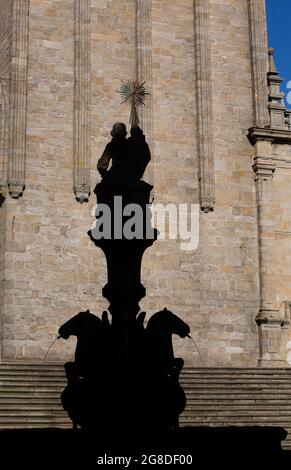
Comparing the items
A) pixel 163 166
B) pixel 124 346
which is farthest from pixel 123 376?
pixel 163 166

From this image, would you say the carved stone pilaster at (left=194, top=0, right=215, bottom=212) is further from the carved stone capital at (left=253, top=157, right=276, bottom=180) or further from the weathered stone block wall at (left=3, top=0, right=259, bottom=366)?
the carved stone capital at (left=253, top=157, right=276, bottom=180)

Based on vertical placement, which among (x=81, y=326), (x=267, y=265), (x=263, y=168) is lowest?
(x=81, y=326)

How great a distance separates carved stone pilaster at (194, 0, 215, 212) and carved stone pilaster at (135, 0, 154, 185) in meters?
1.57

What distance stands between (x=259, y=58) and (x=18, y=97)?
8.18 meters

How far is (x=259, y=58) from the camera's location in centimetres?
2745

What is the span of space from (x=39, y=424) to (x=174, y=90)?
12.3 metres

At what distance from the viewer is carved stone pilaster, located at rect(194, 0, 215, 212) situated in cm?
2583

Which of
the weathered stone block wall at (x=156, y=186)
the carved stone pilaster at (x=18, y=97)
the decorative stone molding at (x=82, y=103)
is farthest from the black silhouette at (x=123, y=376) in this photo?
the decorative stone molding at (x=82, y=103)

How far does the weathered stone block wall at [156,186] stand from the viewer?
23641mm

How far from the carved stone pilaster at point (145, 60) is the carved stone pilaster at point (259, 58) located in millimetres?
3558

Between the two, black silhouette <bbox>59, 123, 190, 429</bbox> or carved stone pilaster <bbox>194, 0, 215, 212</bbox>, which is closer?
black silhouette <bbox>59, 123, 190, 429</bbox>

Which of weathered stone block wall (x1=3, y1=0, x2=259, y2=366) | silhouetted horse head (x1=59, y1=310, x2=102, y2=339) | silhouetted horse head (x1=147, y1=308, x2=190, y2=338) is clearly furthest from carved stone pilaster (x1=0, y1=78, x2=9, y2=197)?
silhouetted horse head (x1=147, y1=308, x2=190, y2=338)

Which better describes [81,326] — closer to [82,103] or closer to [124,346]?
[124,346]

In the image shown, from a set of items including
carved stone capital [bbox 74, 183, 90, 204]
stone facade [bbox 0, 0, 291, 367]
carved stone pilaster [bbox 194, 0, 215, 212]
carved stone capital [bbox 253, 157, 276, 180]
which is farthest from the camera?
carved stone capital [bbox 253, 157, 276, 180]
